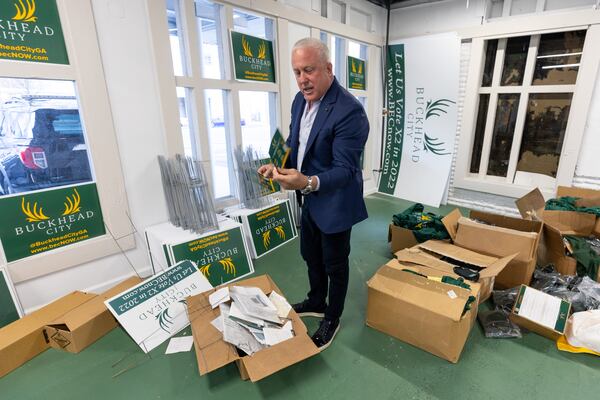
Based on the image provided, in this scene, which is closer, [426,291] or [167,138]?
[426,291]

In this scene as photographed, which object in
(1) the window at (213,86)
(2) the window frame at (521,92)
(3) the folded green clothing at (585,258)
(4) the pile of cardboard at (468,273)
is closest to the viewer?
(4) the pile of cardboard at (468,273)

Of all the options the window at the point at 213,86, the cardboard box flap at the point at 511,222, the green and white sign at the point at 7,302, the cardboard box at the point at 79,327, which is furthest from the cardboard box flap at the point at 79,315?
the cardboard box flap at the point at 511,222

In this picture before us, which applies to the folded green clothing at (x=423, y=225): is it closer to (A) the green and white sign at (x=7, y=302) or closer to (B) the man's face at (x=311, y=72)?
(B) the man's face at (x=311, y=72)

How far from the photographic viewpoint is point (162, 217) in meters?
2.69

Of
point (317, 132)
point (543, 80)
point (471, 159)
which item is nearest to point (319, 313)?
point (317, 132)

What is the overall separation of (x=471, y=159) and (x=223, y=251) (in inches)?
147

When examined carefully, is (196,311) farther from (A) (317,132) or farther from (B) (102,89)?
(B) (102,89)

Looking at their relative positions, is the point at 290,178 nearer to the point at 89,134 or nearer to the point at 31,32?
the point at 89,134

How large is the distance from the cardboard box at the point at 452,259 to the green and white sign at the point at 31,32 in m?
2.69

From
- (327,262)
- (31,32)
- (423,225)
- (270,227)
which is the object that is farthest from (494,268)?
(31,32)

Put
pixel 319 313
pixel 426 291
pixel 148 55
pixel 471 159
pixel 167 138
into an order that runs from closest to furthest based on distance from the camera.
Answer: pixel 426 291
pixel 319 313
pixel 148 55
pixel 167 138
pixel 471 159

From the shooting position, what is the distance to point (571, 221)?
261cm

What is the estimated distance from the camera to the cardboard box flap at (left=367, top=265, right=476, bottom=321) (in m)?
1.67

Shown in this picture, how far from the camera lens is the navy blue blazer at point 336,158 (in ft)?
4.79
